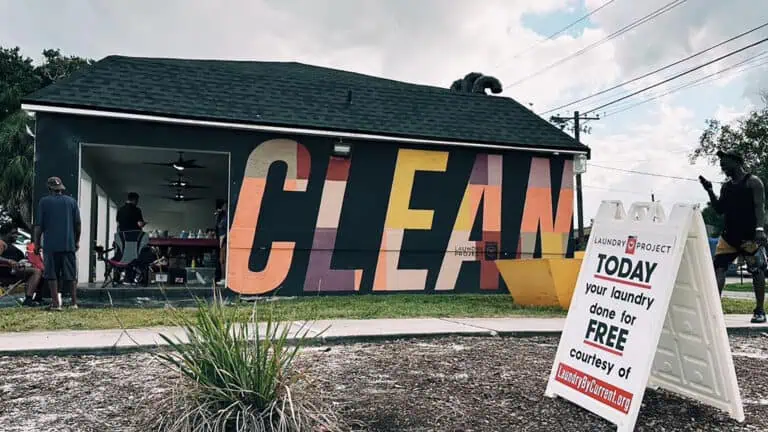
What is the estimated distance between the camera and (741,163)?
6461mm

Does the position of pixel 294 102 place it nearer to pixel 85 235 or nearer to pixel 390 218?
pixel 390 218

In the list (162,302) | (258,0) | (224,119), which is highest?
(258,0)

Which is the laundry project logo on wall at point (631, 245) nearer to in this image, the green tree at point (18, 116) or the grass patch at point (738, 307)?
the grass patch at point (738, 307)

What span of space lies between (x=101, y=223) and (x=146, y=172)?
173cm

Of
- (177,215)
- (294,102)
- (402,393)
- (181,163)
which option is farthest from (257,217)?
(177,215)

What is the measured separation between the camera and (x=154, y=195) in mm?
20359

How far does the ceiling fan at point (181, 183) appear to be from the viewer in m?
16.5

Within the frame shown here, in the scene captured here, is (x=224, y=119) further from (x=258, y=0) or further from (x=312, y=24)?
(x=312, y=24)

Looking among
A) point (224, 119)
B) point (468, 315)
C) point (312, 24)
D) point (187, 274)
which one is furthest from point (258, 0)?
point (468, 315)

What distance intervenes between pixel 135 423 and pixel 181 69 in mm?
8808

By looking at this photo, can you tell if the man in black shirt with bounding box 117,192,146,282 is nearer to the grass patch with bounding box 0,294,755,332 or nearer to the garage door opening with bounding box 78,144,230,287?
the garage door opening with bounding box 78,144,230,287

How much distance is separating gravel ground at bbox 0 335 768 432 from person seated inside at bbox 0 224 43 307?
399cm

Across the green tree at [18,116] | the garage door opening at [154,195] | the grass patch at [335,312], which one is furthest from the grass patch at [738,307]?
the green tree at [18,116]

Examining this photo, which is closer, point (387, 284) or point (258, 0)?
point (387, 284)
